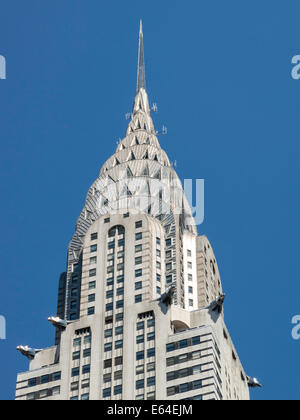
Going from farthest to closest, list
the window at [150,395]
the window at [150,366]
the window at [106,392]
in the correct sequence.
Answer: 1. the window at [150,366]
2. the window at [106,392]
3. the window at [150,395]

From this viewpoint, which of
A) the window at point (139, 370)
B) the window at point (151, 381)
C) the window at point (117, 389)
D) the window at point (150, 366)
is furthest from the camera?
the window at point (139, 370)

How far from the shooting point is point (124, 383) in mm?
198375

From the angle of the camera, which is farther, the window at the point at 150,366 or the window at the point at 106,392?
the window at the point at 150,366

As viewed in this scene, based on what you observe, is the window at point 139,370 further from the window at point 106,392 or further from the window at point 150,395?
the window at point 106,392

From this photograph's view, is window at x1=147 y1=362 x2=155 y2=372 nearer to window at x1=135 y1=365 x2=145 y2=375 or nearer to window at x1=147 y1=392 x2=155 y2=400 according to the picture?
window at x1=135 y1=365 x2=145 y2=375

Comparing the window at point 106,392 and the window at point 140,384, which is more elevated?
the window at point 140,384

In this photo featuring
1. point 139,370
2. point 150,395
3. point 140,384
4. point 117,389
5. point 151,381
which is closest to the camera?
point 150,395

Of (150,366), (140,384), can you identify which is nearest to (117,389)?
(140,384)

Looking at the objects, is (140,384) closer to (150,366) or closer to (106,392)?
(150,366)

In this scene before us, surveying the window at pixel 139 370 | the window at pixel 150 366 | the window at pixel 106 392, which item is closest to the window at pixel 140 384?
the window at pixel 139 370

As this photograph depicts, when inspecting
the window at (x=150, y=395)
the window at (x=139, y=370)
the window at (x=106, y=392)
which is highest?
the window at (x=139, y=370)
